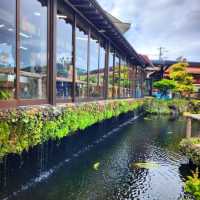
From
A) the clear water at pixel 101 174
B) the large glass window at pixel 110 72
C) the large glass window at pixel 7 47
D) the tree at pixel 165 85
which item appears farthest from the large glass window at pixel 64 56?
the tree at pixel 165 85

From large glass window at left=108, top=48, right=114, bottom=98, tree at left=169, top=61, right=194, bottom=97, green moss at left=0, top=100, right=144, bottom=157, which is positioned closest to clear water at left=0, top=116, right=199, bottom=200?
green moss at left=0, top=100, right=144, bottom=157

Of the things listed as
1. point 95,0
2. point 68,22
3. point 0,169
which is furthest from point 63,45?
point 0,169

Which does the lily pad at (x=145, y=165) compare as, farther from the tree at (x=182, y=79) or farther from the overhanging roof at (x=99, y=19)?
the tree at (x=182, y=79)

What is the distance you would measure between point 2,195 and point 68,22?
5048 millimetres

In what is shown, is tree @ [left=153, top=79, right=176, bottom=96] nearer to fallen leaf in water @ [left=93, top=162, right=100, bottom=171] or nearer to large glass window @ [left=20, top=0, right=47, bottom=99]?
fallen leaf in water @ [left=93, top=162, right=100, bottom=171]

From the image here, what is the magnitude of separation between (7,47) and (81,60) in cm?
425

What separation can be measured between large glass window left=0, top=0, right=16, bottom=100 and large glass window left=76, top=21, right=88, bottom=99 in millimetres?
3679

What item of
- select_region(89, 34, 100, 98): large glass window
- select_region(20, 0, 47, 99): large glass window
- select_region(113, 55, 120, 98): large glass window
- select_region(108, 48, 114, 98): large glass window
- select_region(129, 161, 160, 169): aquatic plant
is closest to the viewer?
select_region(20, 0, 47, 99): large glass window

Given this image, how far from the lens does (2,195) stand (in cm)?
502

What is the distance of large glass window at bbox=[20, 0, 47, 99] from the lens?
5941mm

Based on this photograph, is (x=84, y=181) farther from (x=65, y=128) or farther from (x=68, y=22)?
(x=68, y=22)

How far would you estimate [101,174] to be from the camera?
22.9 ft

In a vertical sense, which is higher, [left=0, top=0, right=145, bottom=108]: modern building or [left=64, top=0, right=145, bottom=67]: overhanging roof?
[left=64, top=0, right=145, bottom=67]: overhanging roof

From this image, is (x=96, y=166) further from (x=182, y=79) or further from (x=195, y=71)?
(x=195, y=71)
